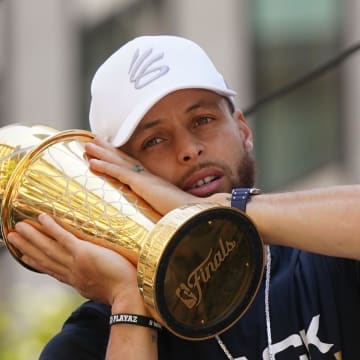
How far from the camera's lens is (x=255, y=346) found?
11.6 feet

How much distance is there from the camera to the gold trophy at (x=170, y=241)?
320cm

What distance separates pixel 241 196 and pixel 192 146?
32 centimetres

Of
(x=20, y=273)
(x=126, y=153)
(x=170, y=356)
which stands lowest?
(x=170, y=356)

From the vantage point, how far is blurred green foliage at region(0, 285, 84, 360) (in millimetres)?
6398

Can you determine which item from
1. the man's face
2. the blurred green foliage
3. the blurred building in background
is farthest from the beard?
the blurred building in background

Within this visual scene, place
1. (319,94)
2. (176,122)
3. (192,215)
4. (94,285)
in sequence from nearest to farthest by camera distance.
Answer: (192,215) < (94,285) < (176,122) < (319,94)

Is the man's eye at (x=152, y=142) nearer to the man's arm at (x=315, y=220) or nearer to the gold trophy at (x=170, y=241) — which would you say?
the gold trophy at (x=170, y=241)

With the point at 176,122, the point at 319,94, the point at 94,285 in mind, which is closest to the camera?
the point at 94,285

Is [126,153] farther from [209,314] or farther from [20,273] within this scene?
[20,273]

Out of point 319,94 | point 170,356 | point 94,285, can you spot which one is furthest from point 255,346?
point 319,94

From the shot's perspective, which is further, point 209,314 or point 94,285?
point 94,285

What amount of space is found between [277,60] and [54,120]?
7.00 feet

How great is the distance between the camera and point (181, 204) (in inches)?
136

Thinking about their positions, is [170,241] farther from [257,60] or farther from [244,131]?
[257,60]
